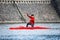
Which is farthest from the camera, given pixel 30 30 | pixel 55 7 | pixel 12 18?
pixel 55 7

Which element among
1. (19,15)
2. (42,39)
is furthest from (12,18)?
(42,39)

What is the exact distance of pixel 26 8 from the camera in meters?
36.1

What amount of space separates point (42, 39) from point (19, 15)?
720 inches

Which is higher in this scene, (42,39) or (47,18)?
(42,39)

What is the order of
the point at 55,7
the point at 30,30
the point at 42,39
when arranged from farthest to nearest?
the point at 55,7 < the point at 30,30 < the point at 42,39

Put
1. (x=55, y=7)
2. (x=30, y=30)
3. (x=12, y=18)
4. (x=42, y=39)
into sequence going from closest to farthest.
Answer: (x=42, y=39)
(x=30, y=30)
(x=12, y=18)
(x=55, y=7)

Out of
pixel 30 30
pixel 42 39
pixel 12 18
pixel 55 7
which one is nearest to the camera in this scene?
pixel 42 39

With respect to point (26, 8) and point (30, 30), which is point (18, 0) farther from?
point (30, 30)

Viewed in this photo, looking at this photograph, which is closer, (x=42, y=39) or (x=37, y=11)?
(x=42, y=39)

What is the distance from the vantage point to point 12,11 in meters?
35.4

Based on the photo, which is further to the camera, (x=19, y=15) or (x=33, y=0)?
(x=33, y=0)

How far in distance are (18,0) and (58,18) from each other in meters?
5.76

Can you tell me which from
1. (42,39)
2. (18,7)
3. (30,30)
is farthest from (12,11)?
(42,39)

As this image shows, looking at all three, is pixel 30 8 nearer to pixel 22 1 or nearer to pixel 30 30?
pixel 22 1
